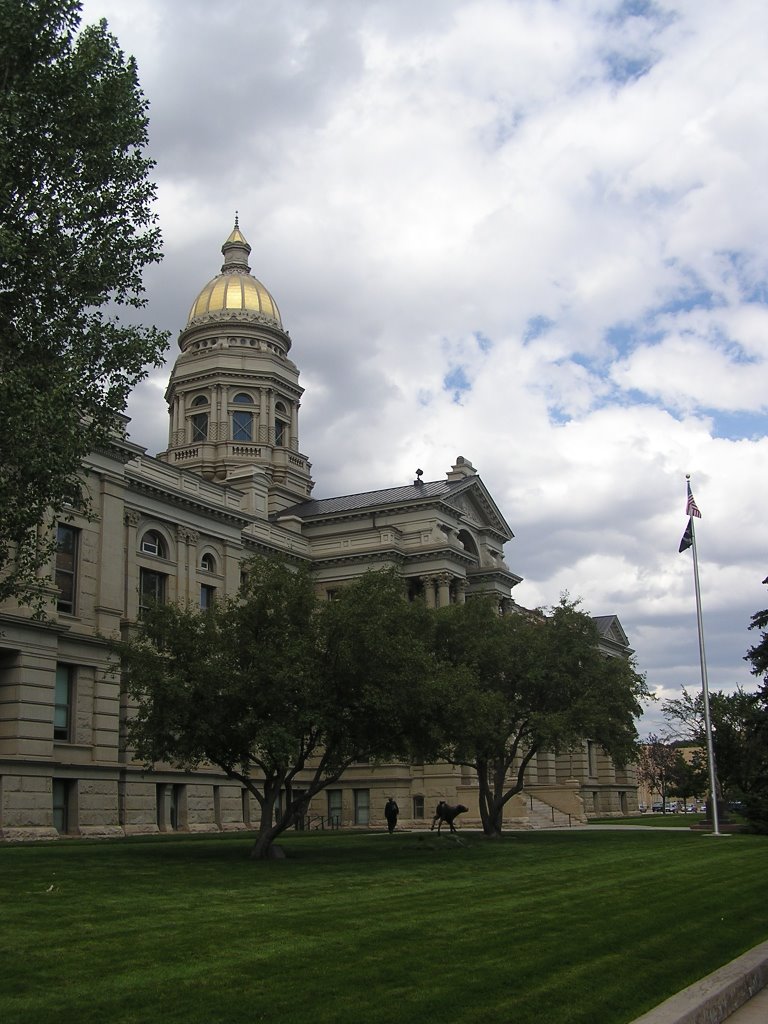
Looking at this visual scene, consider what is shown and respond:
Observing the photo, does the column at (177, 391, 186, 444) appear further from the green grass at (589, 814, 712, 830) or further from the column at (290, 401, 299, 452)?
the green grass at (589, 814, 712, 830)

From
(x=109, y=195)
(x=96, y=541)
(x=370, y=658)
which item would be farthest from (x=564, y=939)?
(x=96, y=541)

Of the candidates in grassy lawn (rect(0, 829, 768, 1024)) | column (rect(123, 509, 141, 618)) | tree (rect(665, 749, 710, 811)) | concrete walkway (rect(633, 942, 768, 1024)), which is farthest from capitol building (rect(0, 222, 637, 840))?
concrete walkway (rect(633, 942, 768, 1024))

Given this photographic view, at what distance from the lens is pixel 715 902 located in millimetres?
19172

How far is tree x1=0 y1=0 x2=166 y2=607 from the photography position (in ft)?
78.0

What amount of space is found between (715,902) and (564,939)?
6023 mm

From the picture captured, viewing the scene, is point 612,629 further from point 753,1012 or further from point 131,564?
point 753,1012

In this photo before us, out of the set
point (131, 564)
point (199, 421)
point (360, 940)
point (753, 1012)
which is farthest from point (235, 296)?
point (753, 1012)

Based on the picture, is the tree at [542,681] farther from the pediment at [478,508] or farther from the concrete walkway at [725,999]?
the concrete walkway at [725,999]

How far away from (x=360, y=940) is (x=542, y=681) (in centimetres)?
3445

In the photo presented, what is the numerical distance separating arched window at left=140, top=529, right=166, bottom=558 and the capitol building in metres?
0.10

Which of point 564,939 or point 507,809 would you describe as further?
point 507,809

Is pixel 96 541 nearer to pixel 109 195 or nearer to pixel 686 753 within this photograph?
pixel 109 195

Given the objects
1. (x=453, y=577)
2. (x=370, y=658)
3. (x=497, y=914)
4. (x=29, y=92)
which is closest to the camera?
(x=497, y=914)

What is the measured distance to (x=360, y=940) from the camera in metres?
14.1
